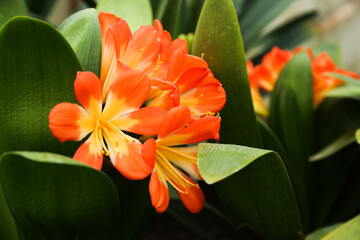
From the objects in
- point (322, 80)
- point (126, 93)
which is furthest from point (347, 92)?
point (126, 93)

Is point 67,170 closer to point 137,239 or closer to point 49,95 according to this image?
point 49,95

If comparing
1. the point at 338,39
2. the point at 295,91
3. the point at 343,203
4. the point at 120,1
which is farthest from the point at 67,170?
the point at 338,39

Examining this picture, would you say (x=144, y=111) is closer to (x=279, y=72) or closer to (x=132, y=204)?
(x=132, y=204)

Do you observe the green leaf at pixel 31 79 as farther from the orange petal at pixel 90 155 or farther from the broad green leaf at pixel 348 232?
the broad green leaf at pixel 348 232

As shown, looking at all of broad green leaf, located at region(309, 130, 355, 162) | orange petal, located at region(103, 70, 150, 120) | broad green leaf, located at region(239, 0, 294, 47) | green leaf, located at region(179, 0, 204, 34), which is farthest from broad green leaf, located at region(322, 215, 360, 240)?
broad green leaf, located at region(239, 0, 294, 47)

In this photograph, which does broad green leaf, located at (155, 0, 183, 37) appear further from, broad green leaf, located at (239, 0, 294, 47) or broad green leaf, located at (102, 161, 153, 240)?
broad green leaf, located at (239, 0, 294, 47)

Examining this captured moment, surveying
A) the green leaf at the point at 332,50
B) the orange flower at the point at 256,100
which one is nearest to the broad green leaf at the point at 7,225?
the orange flower at the point at 256,100
